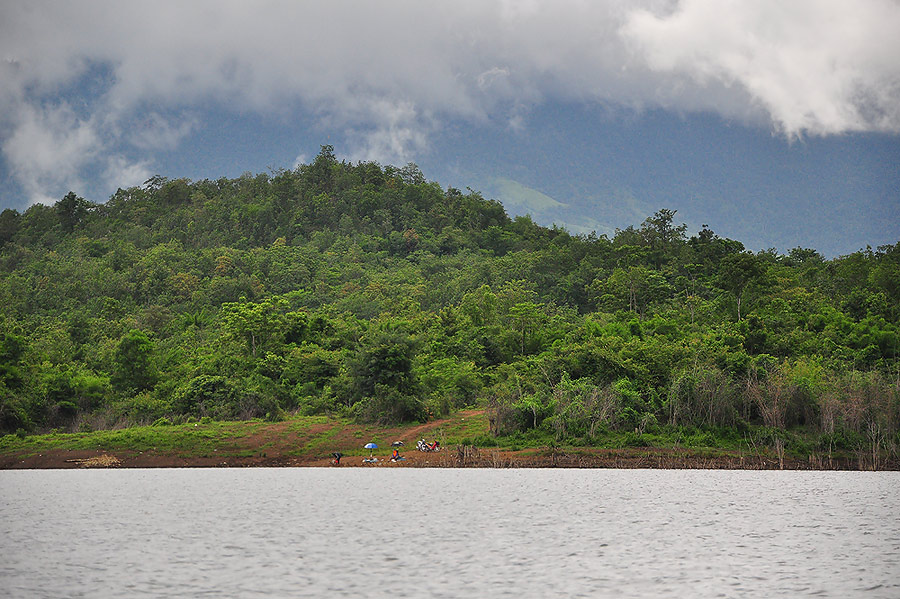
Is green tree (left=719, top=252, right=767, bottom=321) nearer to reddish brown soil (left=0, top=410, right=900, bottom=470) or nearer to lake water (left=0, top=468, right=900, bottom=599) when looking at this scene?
reddish brown soil (left=0, top=410, right=900, bottom=470)

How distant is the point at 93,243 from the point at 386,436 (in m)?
81.0

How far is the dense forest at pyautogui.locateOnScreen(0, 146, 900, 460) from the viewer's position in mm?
40688

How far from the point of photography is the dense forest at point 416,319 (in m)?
40.7

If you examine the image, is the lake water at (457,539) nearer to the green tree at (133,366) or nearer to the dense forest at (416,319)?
the dense forest at (416,319)

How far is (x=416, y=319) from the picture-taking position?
66.8m

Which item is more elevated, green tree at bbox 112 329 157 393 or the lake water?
green tree at bbox 112 329 157 393

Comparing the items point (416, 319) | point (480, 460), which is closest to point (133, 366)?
point (416, 319)

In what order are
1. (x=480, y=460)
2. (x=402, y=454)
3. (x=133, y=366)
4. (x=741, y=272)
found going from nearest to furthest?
1. (x=480, y=460)
2. (x=402, y=454)
3. (x=133, y=366)
4. (x=741, y=272)

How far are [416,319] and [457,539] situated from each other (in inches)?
2012

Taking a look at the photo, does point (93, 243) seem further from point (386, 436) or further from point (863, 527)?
point (863, 527)

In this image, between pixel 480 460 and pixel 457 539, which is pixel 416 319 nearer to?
pixel 480 460

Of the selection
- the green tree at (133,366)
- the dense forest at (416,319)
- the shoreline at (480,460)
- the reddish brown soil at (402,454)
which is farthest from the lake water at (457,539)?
the green tree at (133,366)

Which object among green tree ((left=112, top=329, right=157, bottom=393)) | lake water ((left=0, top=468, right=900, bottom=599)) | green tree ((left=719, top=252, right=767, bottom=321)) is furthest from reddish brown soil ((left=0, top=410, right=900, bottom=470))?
green tree ((left=719, top=252, right=767, bottom=321))

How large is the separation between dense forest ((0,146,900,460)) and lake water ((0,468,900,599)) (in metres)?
11.8
